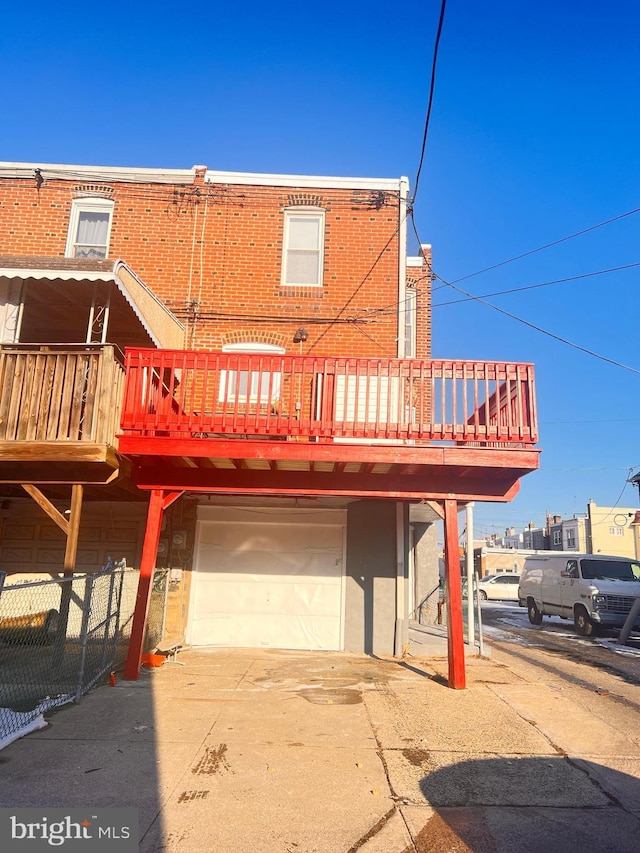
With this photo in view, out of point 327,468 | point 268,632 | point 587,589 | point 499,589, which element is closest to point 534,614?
point 587,589

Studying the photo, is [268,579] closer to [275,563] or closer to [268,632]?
[275,563]

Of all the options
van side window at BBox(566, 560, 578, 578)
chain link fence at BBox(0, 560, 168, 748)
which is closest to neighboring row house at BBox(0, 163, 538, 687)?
chain link fence at BBox(0, 560, 168, 748)

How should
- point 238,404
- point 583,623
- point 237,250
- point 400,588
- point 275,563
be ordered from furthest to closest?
point 583,623, point 237,250, point 275,563, point 400,588, point 238,404

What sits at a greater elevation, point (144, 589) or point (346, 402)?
point (346, 402)

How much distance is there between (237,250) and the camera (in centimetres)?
1168

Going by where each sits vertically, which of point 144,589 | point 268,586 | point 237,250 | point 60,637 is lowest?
point 60,637

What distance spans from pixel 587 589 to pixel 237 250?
38.6 ft

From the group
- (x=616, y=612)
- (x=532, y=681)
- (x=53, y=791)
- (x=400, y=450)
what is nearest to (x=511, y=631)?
(x=616, y=612)

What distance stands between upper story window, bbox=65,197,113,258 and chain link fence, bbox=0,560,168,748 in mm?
6389

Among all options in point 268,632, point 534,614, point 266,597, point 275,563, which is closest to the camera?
point 268,632

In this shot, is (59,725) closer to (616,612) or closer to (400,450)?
(400,450)

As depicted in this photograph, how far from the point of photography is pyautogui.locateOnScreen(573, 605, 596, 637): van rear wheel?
14672 millimetres

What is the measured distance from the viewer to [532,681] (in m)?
8.30

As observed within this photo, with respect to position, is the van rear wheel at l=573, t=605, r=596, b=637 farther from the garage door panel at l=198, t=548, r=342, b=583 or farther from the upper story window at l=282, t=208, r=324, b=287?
the upper story window at l=282, t=208, r=324, b=287
